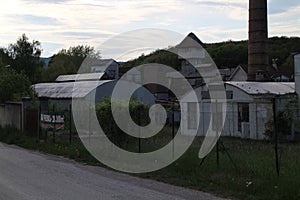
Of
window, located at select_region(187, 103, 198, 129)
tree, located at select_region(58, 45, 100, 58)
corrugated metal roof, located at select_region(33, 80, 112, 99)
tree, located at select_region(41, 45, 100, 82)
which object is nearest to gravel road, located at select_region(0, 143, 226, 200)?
window, located at select_region(187, 103, 198, 129)

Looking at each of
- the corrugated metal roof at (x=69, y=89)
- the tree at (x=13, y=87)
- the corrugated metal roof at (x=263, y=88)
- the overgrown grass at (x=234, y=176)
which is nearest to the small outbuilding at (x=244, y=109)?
the corrugated metal roof at (x=263, y=88)

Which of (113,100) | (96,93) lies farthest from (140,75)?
(113,100)

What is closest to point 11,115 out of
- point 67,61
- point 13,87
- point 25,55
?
point 13,87

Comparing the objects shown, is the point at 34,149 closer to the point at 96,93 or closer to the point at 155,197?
the point at 155,197

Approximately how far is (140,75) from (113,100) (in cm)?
2604

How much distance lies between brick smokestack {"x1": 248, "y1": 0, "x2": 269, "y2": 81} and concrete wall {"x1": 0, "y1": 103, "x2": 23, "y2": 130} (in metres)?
22.3

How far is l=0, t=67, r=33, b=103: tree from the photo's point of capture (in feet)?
105

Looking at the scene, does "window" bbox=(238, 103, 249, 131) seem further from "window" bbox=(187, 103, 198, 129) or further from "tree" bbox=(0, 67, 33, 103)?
"tree" bbox=(0, 67, 33, 103)

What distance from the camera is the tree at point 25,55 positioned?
73188 mm

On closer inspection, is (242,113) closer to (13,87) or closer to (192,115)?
(192,115)

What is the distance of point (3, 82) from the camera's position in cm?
3228

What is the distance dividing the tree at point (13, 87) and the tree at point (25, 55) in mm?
40072

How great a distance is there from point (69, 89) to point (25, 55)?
30703 mm

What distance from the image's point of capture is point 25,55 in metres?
73.8
